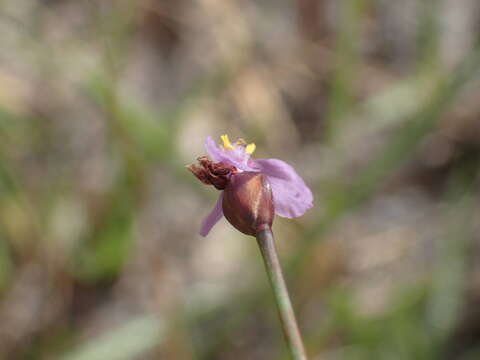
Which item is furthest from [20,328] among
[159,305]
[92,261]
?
[159,305]

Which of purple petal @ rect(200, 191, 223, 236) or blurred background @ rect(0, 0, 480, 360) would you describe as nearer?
purple petal @ rect(200, 191, 223, 236)

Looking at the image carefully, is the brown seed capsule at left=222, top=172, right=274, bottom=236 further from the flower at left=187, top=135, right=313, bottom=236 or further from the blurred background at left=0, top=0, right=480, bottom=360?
the blurred background at left=0, top=0, right=480, bottom=360

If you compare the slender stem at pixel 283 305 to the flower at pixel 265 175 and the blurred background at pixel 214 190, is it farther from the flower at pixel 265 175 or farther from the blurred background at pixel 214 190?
the blurred background at pixel 214 190

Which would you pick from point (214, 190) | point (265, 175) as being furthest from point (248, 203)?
point (214, 190)

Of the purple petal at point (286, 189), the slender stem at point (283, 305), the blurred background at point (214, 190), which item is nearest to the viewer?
the slender stem at point (283, 305)

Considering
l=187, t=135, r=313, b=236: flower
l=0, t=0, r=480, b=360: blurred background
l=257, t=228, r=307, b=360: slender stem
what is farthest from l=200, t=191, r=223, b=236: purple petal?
l=0, t=0, r=480, b=360: blurred background

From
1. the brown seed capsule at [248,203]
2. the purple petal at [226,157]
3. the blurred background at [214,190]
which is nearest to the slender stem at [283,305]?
the brown seed capsule at [248,203]

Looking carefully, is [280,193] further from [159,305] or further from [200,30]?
[200,30]
